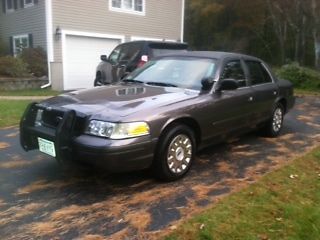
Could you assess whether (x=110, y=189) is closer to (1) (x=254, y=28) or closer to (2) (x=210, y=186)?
(2) (x=210, y=186)

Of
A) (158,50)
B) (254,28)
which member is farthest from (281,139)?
(254,28)

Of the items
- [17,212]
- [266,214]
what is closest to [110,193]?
[17,212]

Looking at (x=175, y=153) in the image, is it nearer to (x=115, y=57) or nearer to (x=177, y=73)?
(x=177, y=73)

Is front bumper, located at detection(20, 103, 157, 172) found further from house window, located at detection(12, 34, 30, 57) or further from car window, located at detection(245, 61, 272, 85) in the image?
house window, located at detection(12, 34, 30, 57)

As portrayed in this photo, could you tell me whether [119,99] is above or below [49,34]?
Result: below

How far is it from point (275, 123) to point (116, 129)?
12.6ft

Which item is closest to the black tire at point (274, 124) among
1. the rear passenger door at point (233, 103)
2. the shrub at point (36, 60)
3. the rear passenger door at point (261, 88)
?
the rear passenger door at point (261, 88)

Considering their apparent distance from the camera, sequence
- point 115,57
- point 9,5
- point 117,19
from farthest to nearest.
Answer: point 9,5 < point 117,19 < point 115,57

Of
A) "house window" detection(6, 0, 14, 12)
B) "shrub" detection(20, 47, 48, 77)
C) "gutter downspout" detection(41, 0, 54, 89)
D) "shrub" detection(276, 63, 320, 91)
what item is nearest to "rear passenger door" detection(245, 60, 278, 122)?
"shrub" detection(276, 63, 320, 91)

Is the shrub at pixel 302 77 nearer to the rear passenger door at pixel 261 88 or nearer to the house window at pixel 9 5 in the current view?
the rear passenger door at pixel 261 88

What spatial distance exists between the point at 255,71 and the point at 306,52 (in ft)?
77.1

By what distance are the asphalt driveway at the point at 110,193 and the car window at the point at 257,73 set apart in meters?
1.06

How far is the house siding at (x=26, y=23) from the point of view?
53.3ft

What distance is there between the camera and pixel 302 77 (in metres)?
15.8
